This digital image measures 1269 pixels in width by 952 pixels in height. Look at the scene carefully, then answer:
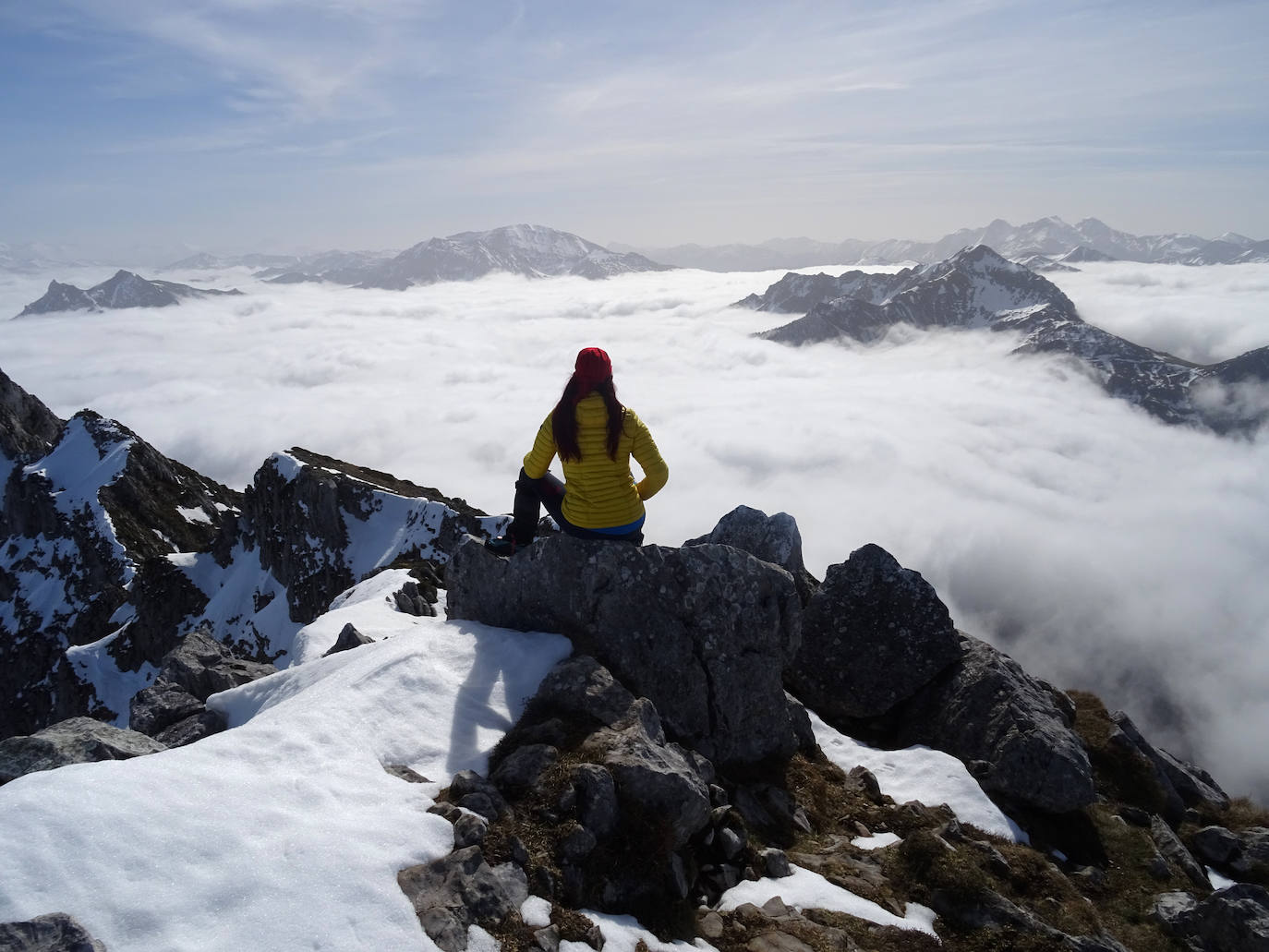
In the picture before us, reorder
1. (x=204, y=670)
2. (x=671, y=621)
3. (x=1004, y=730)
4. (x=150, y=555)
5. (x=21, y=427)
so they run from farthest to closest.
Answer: (x=21, y=427), (x=150, y=555), (x=204, y=670), (x=1004, y=730), (x=671, y=621)

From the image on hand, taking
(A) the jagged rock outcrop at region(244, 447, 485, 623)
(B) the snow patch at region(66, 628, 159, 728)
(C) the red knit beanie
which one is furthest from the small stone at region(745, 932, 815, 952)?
(B) the snow patch at region(66, 628, 159, 728)

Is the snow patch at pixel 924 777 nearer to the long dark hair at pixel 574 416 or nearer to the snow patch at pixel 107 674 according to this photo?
the long dark hair at pixel 574 416

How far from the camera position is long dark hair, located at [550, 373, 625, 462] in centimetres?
1280

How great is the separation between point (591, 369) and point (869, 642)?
41.7ft

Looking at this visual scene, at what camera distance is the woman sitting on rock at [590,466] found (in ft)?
42.2

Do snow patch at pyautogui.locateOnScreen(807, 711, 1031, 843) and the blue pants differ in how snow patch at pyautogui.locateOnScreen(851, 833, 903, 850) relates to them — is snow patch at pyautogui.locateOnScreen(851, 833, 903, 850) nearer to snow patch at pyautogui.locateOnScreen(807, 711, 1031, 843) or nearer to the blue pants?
A: snow patch at pyautogui.locateOnScreen(807, 711, 1031, 843)

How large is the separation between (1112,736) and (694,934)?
16602 mm

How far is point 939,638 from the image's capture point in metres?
20.0

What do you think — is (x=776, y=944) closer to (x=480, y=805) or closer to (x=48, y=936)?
(x=480, y=805)

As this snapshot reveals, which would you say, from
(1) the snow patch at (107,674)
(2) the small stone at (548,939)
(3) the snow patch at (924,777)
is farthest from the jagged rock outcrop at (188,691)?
(1) the snow patch at (107,674)

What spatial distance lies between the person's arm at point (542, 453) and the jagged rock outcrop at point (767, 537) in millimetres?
11211

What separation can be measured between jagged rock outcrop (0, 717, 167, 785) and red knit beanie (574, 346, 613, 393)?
9.01 m

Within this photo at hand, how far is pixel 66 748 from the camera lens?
33.0 feet

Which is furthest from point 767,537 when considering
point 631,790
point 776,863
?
point 631,790
